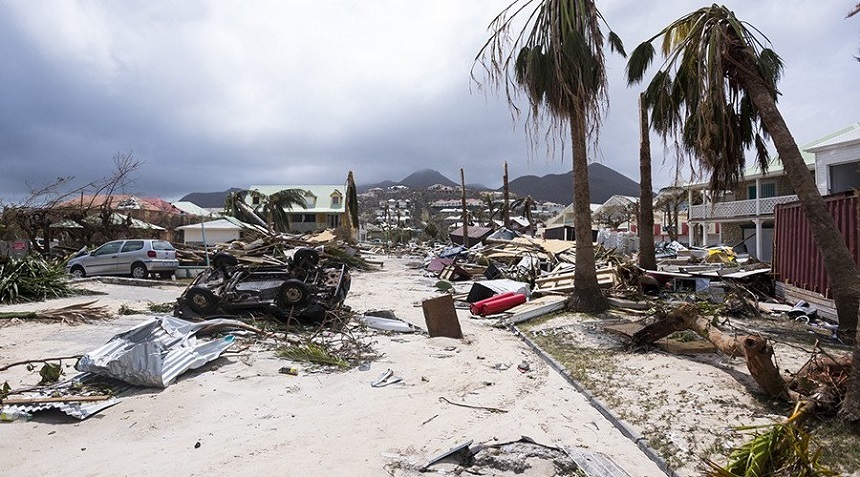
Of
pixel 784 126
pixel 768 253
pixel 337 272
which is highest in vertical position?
pixel 784 126

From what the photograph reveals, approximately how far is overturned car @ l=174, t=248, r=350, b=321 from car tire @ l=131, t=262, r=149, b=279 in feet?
28.8

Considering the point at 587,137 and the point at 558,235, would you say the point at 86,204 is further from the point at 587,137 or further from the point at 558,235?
the point at 558,235

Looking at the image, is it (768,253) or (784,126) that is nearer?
(784,126)

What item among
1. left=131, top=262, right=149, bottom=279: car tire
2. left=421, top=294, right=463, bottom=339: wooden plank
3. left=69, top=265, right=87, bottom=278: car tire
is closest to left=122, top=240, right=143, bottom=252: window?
left=131, top=262, right=149, bottom=279: car tire

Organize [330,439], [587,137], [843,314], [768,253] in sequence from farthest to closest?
1. [768,253]
2. [587,137]
3. [843,314]
4. [330,439]

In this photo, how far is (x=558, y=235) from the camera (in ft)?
144

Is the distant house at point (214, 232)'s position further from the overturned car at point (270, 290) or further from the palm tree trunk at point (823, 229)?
the palm tree trunk at point (823, 229)

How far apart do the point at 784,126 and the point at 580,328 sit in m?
4.83

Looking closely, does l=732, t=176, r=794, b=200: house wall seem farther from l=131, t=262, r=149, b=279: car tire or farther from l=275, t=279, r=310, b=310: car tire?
l=131, t=262, r=149, b=279: car tire

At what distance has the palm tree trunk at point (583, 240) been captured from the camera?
37.7ft

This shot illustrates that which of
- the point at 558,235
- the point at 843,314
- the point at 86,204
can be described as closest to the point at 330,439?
the point at 843,314

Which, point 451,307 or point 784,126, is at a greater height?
point 784,126

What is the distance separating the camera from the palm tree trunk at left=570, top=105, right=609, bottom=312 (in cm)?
1150

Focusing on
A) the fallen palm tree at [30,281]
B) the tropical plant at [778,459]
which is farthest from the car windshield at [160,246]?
the tropical plant at [778,459]
